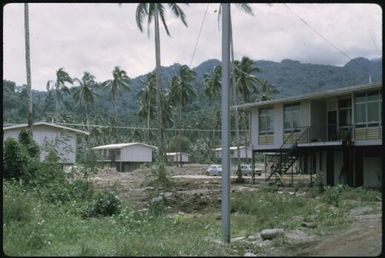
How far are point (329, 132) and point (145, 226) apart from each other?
786 inches

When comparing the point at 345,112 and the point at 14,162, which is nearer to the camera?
the point at 14,162

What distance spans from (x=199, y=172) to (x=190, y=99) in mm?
17597

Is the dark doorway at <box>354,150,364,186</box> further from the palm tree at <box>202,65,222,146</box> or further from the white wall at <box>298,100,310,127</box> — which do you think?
the palm tree at <box>202,65,222,146</box>

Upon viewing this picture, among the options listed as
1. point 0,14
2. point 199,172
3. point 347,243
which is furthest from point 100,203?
point 199,172

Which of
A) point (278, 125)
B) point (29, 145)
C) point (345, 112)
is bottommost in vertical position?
point (29, 145)

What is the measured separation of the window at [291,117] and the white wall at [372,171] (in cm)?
456

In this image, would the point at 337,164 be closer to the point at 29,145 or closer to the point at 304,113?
the point at 304,113

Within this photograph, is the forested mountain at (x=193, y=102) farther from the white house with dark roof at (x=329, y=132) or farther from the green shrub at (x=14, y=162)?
the green shrub at (x=14, y=162)

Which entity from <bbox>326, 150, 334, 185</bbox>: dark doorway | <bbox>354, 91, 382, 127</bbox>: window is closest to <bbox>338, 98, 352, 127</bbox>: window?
<bbox>354, 91, 382, 127</bbox>: window

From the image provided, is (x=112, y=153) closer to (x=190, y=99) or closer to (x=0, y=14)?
(x=190, y=99)

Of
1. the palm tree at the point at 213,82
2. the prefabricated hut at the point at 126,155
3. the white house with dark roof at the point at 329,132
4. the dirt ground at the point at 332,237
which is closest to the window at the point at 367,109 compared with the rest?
the white house with dark roof at the point at 329,132

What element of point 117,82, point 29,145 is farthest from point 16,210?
point 117,82

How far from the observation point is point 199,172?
2514 inches

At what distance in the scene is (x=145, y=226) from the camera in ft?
39.7
